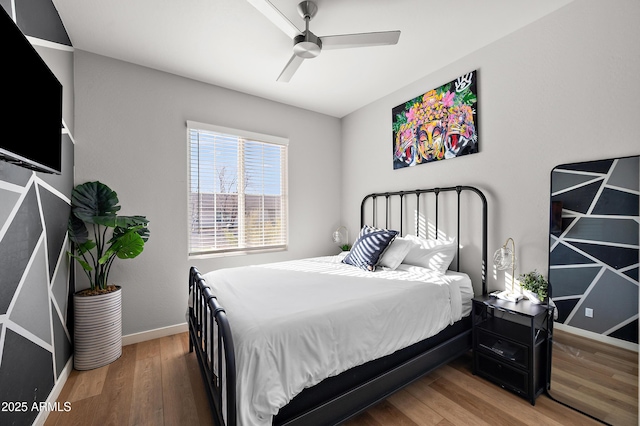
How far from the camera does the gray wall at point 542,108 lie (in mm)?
1759

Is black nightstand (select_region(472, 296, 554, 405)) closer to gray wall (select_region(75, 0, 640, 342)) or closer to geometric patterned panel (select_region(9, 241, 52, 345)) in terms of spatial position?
gray wall (select_region(75, 0, 640, 342))

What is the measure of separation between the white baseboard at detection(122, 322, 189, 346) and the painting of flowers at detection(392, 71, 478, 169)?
3.02 metres

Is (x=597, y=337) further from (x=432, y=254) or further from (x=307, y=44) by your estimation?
(x=307, y=44)

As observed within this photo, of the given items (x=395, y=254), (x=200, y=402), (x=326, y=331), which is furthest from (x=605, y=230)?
(x=200, y=402)

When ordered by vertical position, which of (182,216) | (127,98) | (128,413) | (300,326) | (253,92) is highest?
(253,92)

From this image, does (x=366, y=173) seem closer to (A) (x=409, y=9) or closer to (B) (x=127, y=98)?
(A) (x=409, y=9)

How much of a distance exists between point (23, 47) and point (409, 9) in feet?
7.28

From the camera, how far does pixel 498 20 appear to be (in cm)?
212

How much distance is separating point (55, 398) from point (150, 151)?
82.3 inches

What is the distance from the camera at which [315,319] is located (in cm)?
146

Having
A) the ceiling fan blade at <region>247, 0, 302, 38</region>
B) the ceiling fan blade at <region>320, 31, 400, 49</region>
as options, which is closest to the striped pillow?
the ceiling fan blade at <region>320, 31, 400, 49</region>

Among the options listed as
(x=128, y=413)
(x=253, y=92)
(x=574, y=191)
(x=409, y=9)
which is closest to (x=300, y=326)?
(x=128, y=413)

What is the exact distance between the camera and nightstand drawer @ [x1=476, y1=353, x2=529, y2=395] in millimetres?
1833

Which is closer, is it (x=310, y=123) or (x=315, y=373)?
(x=315, y=373)
